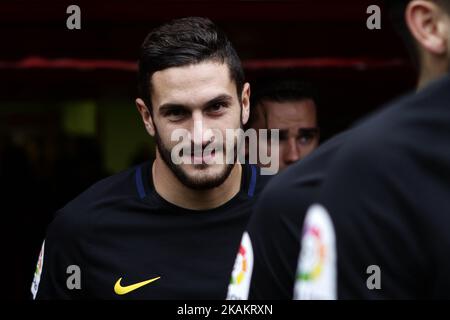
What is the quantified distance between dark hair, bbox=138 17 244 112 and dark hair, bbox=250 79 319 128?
2.48 feet

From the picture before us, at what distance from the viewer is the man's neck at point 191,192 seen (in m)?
2.08

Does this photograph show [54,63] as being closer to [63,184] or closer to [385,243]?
[63,184]

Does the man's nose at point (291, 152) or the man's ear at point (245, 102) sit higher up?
the man's ear at point (245, 102)

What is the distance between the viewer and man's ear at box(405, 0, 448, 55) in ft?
3.15

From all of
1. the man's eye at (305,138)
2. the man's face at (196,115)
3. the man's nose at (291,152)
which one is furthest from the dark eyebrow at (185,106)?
the man's eye at (305,138)

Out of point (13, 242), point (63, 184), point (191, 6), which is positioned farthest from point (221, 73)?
point (63, 184)

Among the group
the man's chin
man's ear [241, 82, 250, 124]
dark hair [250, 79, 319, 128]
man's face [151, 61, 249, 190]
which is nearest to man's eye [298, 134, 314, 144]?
dark hair [250, 79, 319, 128]

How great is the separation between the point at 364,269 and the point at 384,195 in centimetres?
9

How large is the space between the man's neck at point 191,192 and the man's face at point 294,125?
0.68 m

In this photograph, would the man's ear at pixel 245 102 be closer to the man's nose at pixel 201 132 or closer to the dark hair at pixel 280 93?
the man's nose at pixel 201 132

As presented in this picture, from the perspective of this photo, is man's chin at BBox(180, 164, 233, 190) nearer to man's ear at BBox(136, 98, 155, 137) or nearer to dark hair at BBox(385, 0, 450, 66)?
man's ear at BBox(136, 98, 155, 137)

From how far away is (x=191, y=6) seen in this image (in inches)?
113

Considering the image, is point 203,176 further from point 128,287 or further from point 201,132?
point 128,287

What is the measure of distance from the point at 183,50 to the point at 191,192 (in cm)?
39
